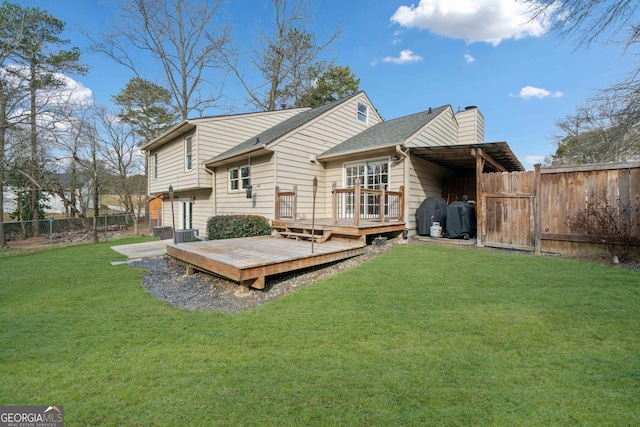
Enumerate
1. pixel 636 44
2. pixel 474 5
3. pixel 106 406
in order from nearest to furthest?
pixel 106 406, pixel 636 44, pixel 474 5

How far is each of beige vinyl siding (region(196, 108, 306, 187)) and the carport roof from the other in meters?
7.49

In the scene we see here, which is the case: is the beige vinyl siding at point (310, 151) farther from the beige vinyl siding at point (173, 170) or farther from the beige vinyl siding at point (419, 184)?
the beige vinyl siding at point (173, 170)

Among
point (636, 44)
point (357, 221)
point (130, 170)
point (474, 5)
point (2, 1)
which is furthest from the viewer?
point (130, 170)

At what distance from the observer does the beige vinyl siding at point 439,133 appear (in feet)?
28.8

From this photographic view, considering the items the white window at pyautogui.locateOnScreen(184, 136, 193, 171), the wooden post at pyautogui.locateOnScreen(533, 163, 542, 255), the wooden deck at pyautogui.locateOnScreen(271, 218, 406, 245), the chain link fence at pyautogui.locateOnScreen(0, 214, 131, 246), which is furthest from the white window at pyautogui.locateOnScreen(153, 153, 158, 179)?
the wooden post at pyautogui.locateOnScreen(533, 163, 542, 255)

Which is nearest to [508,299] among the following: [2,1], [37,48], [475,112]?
[475,112]

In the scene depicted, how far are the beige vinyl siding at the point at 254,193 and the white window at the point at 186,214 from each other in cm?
334

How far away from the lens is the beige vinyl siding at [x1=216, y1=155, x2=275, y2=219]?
9406mm

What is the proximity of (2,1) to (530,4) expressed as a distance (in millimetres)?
20811

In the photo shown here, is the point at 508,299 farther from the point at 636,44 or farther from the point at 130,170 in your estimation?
the point at 130,170

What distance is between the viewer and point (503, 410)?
1.87 meters

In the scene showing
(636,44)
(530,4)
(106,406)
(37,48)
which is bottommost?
(106,406)

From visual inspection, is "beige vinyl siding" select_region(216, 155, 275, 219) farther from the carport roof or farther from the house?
the carport roof

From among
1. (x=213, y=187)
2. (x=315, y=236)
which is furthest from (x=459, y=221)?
(x=213, y=187)
